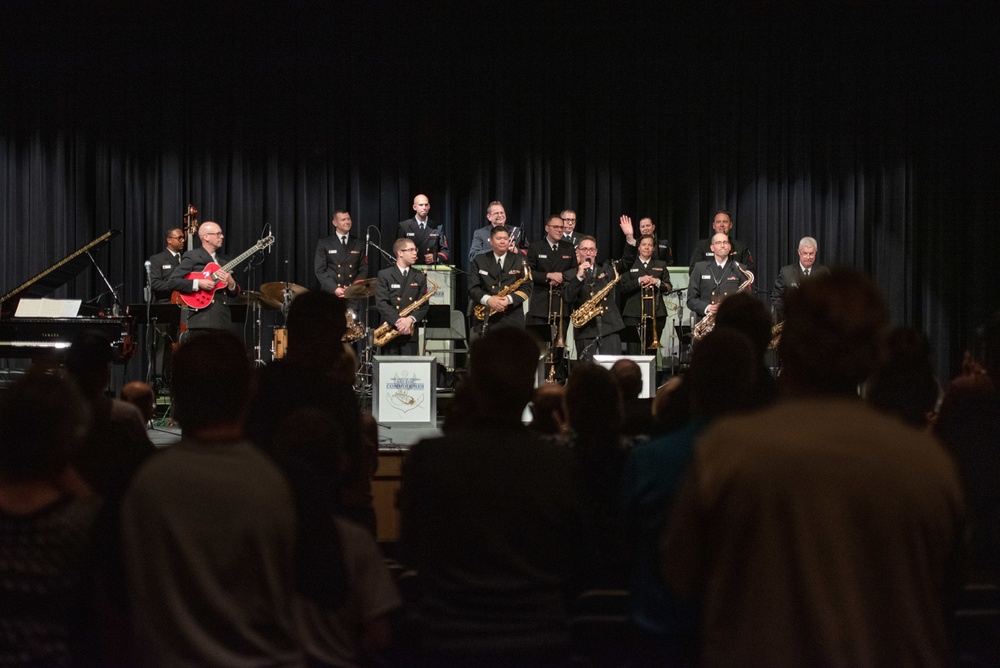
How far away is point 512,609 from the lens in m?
2.35

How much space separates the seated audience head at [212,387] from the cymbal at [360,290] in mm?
8712

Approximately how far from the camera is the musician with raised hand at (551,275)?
1192 cm

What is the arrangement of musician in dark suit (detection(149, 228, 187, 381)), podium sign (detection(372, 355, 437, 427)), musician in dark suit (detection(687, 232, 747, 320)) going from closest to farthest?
1. podium sign (detection(372, 355, 437, 427))
2. musician in dark suit (detection(149, 228, 187, 381))
3. musician in dark suit (detection(687, 232, 747, 320))

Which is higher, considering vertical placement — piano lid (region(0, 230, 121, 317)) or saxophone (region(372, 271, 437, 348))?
piano lid (region(0, 230, 121, 317))

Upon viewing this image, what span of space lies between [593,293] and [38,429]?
10.2 metres

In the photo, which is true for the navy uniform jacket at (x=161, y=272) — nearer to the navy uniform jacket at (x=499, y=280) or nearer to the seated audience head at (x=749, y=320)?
the navy uniform jacket at (x=499, y=280)

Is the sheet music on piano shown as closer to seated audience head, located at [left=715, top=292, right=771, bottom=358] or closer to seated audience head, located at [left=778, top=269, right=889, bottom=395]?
seated audience head, located at [left=715, top=292, right=771, bottom=358]

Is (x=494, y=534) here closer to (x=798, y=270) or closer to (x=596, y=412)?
(x=596, y=412)

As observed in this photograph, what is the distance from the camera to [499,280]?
11570mm

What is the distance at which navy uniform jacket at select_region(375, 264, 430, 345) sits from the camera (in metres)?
11.2

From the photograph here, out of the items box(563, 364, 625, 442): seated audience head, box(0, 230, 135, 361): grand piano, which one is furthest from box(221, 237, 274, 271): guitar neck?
box(563, 364, 625, 442): seated audience head

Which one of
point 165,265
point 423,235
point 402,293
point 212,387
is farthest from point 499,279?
point 212,387

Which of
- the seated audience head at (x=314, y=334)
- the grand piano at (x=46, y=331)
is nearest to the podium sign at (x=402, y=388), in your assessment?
the grand piano at (x=46, y=331)

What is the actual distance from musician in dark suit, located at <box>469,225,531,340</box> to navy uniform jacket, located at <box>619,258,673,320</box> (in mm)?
1303
